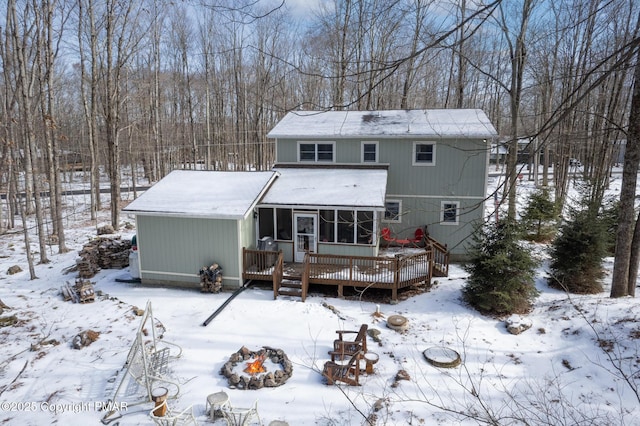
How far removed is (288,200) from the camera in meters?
12.9

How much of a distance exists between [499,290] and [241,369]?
7033mm

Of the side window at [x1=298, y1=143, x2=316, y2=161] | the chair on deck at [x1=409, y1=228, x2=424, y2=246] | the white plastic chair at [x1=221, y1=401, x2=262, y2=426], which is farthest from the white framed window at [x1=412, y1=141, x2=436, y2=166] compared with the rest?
the white plastic chair at [x1=221, y1=401, x2=262, y2=426]

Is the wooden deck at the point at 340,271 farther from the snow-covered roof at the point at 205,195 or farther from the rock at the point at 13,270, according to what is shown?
the rock at the point at 13,270

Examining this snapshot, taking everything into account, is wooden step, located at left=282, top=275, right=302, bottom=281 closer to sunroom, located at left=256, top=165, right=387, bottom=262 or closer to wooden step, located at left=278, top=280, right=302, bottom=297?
wooden step, located at left=278, top=280, right=302, bottom=297

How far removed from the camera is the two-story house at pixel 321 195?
12.1m

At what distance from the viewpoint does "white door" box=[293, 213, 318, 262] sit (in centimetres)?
1314

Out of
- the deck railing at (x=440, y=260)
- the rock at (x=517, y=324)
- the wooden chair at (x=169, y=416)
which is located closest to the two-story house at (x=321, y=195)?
the deck railing at (x=440, y=260)

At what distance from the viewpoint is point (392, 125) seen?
15.9 metres

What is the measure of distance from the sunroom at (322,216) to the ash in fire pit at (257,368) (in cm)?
505

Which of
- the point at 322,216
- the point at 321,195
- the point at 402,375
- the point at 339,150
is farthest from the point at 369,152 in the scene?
the point at 402,375

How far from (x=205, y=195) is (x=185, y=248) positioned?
6.30 ft

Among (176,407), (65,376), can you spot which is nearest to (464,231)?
(176,407)

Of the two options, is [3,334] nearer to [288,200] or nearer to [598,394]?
[288,200]

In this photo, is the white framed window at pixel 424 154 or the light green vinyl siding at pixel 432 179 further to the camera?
the white framed window at pixel 424 154
